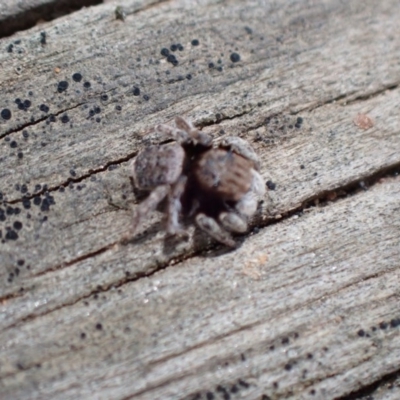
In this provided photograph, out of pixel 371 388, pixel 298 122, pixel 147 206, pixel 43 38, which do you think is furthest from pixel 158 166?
pixel 371 388

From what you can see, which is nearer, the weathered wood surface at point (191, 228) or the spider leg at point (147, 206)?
the weathered wood surface at point (191, 228)

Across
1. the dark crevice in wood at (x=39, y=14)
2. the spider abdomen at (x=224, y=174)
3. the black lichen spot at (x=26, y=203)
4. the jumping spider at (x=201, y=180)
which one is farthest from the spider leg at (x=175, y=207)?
the dark crevice in wood at (x=39, y=14)

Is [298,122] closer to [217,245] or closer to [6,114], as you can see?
[217,245]

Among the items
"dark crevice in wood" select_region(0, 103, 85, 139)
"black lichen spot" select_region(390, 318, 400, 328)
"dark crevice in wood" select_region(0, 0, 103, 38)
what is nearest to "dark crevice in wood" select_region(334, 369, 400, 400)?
"black lichen spot" select_region(390, 318, 400, 328)

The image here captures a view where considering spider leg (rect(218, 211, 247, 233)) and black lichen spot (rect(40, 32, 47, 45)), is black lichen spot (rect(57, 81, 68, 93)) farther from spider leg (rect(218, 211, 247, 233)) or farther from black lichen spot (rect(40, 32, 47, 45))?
spider leg (rect(218, 211, 247, 233))

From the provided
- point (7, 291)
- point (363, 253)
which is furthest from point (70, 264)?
point (363, 253)

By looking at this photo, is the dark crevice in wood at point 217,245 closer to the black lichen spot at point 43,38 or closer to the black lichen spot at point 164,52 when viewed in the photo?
the black lichen spot at point 164,52

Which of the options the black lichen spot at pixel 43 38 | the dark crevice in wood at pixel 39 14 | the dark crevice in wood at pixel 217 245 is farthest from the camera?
the dark crevice in wood at pixel 39 14

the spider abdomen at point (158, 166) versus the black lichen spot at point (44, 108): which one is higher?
the black lichen spot at point (44, 108)
